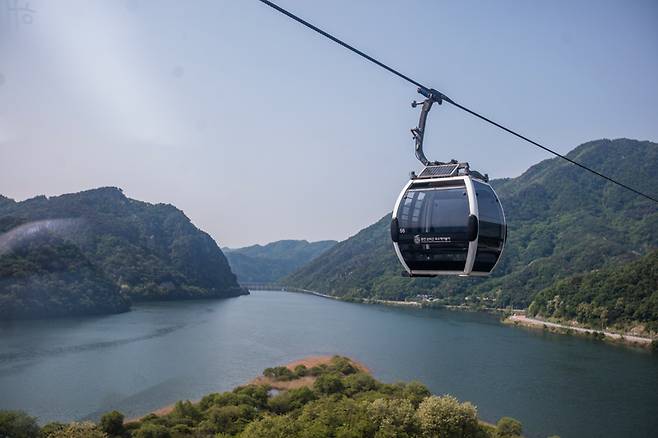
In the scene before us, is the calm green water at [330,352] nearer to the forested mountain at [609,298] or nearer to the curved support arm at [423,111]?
the forested mountain at [609,298]

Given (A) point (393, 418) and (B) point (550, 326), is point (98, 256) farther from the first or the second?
(A) point (393, 418)

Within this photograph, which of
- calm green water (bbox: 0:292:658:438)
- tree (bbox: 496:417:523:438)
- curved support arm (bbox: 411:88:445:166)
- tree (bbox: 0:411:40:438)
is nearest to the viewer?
curved support arm (bbox: 411:88:445:166)

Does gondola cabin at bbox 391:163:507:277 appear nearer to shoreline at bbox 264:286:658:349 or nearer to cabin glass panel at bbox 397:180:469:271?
cabin glass panel at bbox 397:180:469:271

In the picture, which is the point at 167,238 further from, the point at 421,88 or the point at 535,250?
the point at 421,88

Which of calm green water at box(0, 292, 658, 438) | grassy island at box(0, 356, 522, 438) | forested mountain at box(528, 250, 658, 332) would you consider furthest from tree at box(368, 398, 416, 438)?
forested mountain at box(528, 250, 658, 332)

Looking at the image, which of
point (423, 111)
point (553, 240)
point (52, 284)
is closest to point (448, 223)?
point (423, 111)

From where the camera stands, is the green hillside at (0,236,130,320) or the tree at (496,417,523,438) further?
the green hillside at (0,236,130,320)

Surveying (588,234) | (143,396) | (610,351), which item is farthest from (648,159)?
(143,396)
